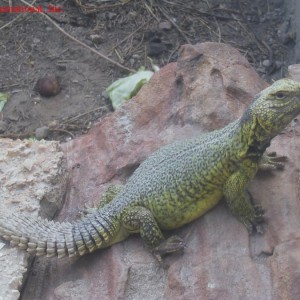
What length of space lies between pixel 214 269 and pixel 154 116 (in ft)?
6.03

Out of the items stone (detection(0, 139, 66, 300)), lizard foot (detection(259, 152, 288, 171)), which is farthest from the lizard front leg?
stone (detection(0, 139, 66, 300))

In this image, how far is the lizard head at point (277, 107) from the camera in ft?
14.6

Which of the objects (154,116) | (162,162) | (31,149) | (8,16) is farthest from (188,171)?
(8,16)

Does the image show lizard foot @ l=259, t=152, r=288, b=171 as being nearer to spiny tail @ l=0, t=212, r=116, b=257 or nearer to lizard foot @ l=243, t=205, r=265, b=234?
lizard foot @ l=243, t=205, r=265, b=234

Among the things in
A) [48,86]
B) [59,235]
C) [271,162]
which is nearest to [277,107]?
A: [271,162]

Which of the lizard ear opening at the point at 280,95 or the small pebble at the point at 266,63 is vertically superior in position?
the lizard ear opening at the point at 280,95

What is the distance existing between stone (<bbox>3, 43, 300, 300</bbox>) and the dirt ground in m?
1.83

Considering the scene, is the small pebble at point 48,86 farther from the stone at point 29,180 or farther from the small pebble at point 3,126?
the stone at point 29,180

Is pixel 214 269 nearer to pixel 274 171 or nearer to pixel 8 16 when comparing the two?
pixel 274 171

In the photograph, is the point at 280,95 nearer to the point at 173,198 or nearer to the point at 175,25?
the point at 173,198

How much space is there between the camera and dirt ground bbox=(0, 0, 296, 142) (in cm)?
784

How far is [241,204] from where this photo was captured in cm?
468

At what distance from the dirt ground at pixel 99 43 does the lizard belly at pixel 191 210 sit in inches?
116

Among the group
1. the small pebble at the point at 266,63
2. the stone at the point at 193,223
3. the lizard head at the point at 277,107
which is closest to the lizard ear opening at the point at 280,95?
the lizard head at the point at 277,107
